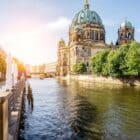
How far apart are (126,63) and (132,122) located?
50.5 meters

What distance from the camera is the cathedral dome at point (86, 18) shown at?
578 feet

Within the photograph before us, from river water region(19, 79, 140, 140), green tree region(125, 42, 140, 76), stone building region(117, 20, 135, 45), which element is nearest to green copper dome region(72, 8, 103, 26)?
stone building region(117, 20, 135, 45)

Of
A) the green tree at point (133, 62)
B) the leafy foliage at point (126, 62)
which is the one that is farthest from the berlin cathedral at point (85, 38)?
the green tree at point (133, 62)

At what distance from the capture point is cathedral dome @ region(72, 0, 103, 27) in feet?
578

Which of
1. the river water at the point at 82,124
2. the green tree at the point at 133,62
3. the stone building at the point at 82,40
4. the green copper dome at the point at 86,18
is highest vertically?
the green copper dome at the point at 86,18

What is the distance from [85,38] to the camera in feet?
568

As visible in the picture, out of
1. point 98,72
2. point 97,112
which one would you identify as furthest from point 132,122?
point 98,72

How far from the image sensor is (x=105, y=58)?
9544cm

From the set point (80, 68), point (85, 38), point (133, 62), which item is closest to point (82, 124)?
point (133, 62)

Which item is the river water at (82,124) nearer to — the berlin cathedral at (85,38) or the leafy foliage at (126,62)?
the leafy foliage at (126,62)

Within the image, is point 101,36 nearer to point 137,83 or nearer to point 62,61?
point 62,61

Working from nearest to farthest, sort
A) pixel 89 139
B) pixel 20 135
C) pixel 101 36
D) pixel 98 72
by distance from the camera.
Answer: pixel 89 139 → pixel 20 135 → pixel 98 72 → pixel 101 36

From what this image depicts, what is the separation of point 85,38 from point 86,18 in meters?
13.0

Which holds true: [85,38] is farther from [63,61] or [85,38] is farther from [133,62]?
[133,62]
